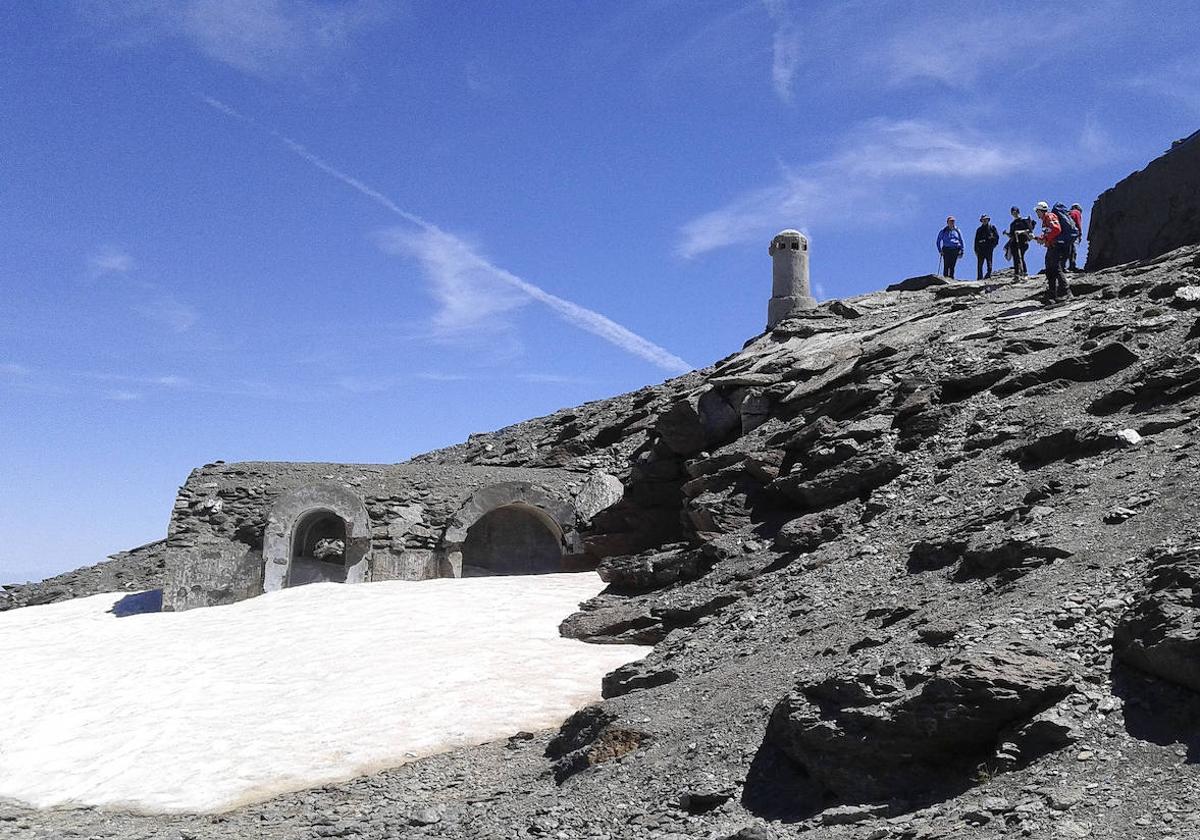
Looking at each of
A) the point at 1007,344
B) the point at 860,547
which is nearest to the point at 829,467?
the point at 860,547

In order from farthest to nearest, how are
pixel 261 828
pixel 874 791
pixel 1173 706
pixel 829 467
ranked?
A: 1. pixel 829 467
2. pixel 261 828
3. pixel 874 791
4. pixel 1173 706

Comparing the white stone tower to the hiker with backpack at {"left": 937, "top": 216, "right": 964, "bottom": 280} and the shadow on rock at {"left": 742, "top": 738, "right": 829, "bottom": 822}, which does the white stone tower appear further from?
the shadow on rock at {"left": 742, "top": 738, "right": 829, "bottom": 822}

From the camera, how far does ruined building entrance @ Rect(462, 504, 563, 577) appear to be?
20.5 metres

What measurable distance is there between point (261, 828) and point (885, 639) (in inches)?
200

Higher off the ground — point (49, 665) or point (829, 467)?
point (829, 467)

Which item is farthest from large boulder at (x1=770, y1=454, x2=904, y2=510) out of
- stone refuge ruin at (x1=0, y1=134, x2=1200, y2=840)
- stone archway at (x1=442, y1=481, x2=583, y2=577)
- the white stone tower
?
the white stone tower

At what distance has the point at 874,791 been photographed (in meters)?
6.28

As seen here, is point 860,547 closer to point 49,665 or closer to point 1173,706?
point 1173,706

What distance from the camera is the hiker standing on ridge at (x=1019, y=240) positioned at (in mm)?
20625

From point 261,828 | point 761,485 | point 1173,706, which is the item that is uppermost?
point 761,485

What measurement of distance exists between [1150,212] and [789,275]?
32.0 feet

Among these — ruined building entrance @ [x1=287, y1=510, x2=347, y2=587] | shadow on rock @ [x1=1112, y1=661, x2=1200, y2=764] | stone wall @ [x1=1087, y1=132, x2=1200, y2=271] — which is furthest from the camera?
stone wall @ [x1=1087, y1=132, x2=1200, y2=271]

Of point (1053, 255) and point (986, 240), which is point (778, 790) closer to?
point (1053, 255)

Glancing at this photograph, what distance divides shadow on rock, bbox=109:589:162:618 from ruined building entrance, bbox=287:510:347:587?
2.32 metres
